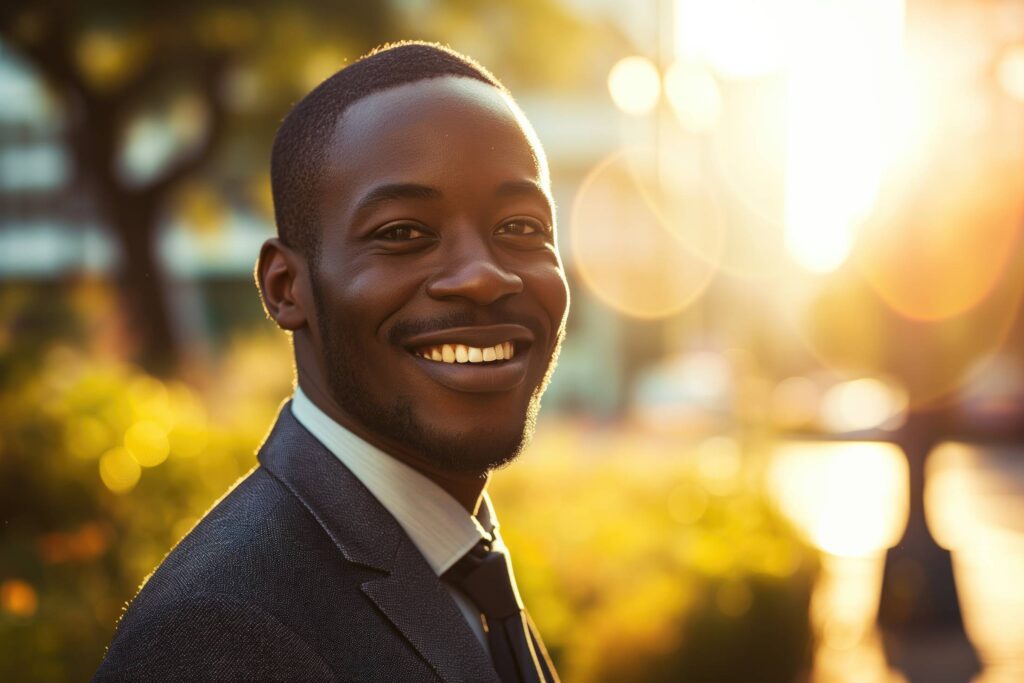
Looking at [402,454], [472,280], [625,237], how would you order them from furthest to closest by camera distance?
[625,237] < [402,454] < [472,280]

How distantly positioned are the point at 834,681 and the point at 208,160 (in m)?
9.90

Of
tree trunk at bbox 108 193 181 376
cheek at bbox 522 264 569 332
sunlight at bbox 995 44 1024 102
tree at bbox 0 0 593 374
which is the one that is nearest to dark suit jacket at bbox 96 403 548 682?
Result: cheek at bbox 522 264 569 332

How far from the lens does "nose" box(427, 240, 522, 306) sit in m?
1.93

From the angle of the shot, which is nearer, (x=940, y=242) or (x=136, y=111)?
(x=940, y=242)

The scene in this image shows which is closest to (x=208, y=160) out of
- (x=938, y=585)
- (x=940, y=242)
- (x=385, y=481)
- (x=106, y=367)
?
(x=106, y=367)

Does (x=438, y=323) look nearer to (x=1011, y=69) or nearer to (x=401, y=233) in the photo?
(x=401, y=233)

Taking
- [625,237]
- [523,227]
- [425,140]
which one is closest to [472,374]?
[523,227]

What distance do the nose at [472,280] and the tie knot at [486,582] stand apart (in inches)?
21.6

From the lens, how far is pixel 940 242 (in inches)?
364

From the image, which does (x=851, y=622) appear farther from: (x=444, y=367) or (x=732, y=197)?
(x=732, y=197)

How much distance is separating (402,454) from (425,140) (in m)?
0.62

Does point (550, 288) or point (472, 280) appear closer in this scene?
point (472, 280)

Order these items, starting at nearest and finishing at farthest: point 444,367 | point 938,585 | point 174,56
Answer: point 444,367 → point 938,585 → point 174,56

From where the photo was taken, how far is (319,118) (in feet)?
6.88
